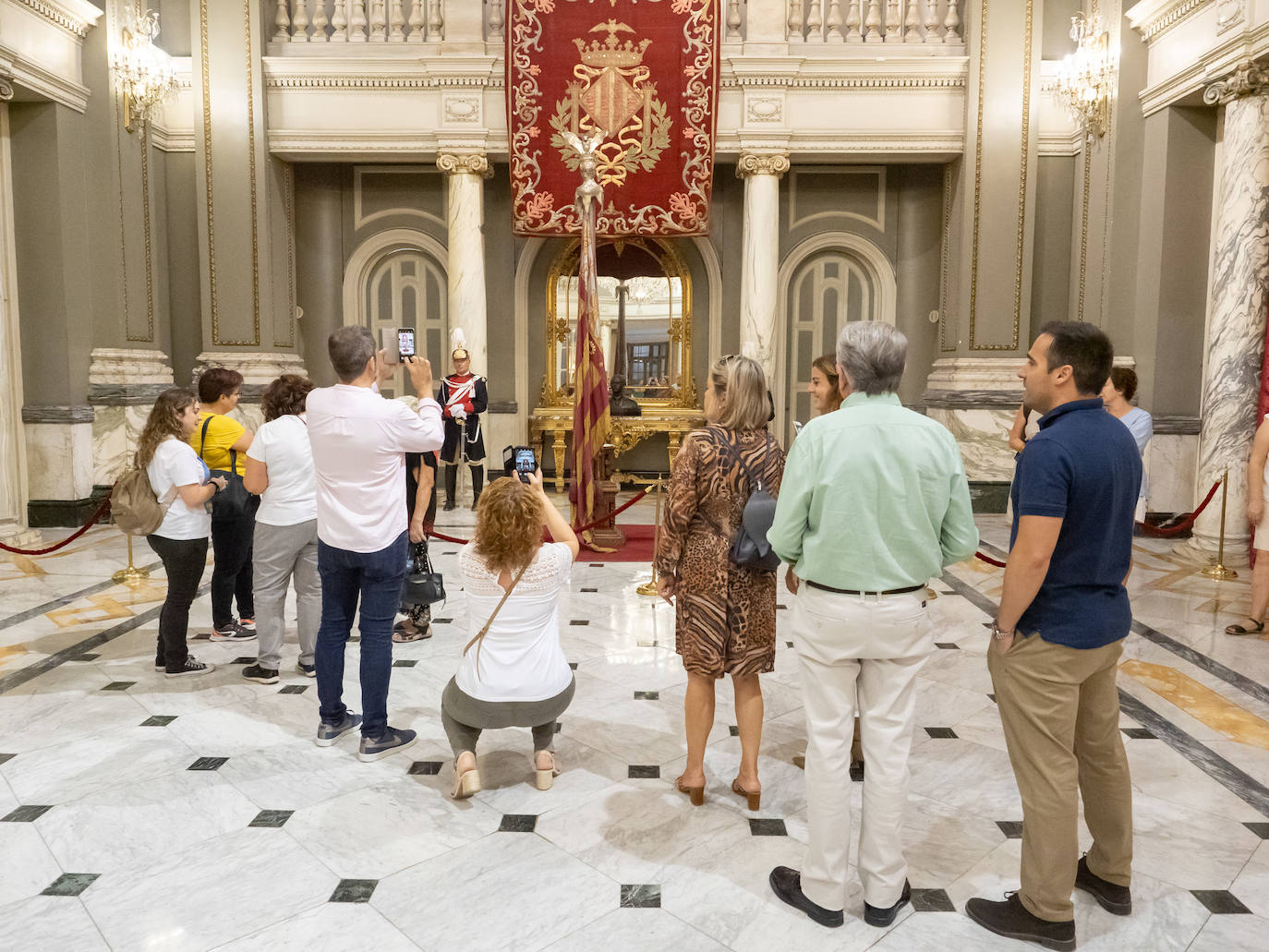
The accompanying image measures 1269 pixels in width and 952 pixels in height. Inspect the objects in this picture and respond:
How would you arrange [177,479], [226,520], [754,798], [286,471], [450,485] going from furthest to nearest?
[450,485], [226,520], [177,479], [286,471], [754,798]

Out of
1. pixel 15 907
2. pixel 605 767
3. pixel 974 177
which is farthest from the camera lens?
pixel 974 177

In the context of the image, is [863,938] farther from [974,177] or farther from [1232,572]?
[974,177]

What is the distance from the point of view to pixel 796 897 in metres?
2.74

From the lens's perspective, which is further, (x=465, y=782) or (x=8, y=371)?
(x=8, y=371)

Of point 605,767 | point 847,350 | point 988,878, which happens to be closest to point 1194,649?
point 988,878

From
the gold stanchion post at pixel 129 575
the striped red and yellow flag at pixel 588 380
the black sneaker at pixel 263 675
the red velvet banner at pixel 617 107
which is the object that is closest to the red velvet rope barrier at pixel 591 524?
the striped red and yellow flag at pixel 588 380

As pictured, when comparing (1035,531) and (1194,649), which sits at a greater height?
(1035,531)

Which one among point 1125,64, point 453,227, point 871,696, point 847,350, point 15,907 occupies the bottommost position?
point 15,907

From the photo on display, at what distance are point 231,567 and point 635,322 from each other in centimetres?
737

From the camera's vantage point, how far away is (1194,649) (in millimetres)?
5227

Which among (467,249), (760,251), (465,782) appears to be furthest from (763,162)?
(465,782)

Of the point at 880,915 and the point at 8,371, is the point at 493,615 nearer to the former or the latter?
the point at 880,915

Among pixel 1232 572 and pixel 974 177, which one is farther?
pixel 974 177

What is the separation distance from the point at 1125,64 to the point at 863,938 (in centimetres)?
890
